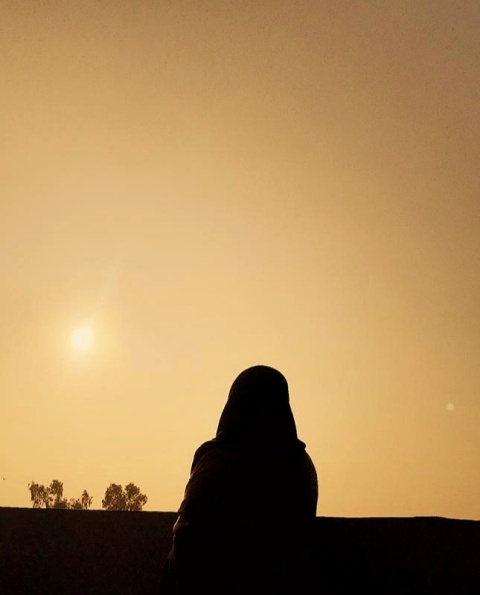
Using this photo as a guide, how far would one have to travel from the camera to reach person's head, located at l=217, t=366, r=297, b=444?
3762 millimetres

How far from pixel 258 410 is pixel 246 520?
0.84 meters

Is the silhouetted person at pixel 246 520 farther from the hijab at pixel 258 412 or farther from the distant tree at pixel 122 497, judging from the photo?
the distant tree at pixel 122 497

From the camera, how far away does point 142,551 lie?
141 inches

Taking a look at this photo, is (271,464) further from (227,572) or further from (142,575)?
(142,575)

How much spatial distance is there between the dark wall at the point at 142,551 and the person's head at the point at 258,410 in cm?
61

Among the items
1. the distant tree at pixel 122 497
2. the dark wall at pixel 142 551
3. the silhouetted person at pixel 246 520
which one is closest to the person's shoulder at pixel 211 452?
the silhouetted person at pixel 246 520

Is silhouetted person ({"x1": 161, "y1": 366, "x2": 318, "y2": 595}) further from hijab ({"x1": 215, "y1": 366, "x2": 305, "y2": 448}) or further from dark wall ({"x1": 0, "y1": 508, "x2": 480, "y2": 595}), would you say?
dark wall ({"x1": 0, "y1": 508, "x2": 480, "y2": 595})

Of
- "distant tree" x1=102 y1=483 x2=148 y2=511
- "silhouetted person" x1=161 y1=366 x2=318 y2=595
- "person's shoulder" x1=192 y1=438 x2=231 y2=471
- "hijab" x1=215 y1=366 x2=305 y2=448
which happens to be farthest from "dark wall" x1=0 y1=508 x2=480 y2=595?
"distant tree" x1=102 y1=483 x2=148 y2=511

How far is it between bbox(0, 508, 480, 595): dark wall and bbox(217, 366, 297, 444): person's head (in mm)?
613

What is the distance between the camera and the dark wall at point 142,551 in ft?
11.3

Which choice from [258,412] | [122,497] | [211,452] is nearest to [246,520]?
[211,452]

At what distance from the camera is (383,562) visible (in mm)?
3479

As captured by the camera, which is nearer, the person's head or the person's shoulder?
the person's shoulder

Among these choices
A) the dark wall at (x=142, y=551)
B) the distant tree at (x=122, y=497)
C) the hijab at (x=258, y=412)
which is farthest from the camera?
the distant tree at (x=122, y=497)
